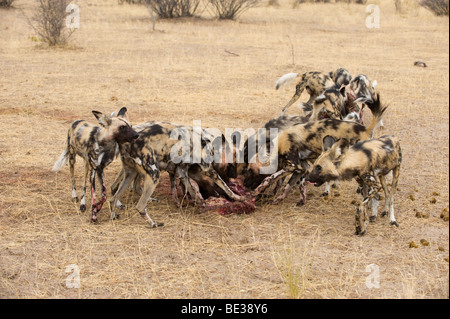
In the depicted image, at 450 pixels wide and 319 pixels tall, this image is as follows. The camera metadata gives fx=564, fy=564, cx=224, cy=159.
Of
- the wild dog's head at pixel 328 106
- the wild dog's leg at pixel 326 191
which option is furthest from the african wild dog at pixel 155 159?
the wild dog's head at pixel 328 106

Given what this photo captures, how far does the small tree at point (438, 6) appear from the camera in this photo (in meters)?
18.5

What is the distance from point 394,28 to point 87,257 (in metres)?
14.9

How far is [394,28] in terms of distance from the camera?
16828 millimetres

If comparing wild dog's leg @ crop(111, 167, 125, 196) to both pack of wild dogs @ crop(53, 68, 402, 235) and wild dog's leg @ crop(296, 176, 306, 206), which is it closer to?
pack of wild dogs @ crop(53, 68, 402, 235)

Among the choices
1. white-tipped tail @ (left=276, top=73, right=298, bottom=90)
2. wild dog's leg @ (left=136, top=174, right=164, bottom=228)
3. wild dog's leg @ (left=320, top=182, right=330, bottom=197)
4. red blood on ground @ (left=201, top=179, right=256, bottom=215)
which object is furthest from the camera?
white-tipped tail @ (left=276, top=73, right=298, bottom=90)

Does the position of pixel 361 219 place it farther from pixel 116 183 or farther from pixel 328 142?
pixel 116 183

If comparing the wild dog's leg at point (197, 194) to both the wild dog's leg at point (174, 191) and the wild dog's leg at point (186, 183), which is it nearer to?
the wild dog's leg at point (186, 183)

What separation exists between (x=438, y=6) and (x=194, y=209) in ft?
54.9

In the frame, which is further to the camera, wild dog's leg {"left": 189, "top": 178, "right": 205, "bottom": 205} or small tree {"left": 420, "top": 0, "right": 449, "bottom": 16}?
small tree {"left": 420, "top": 0, "right": 449, "bottom": 16}

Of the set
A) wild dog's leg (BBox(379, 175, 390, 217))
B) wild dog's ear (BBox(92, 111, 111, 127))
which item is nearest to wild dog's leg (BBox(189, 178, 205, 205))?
wild dog's ear (BBox(92, 111, 111, 127))

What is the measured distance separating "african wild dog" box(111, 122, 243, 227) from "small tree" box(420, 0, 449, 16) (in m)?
16.3

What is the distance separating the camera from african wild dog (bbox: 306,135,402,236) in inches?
171

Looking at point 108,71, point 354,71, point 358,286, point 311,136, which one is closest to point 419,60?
point 354,71
